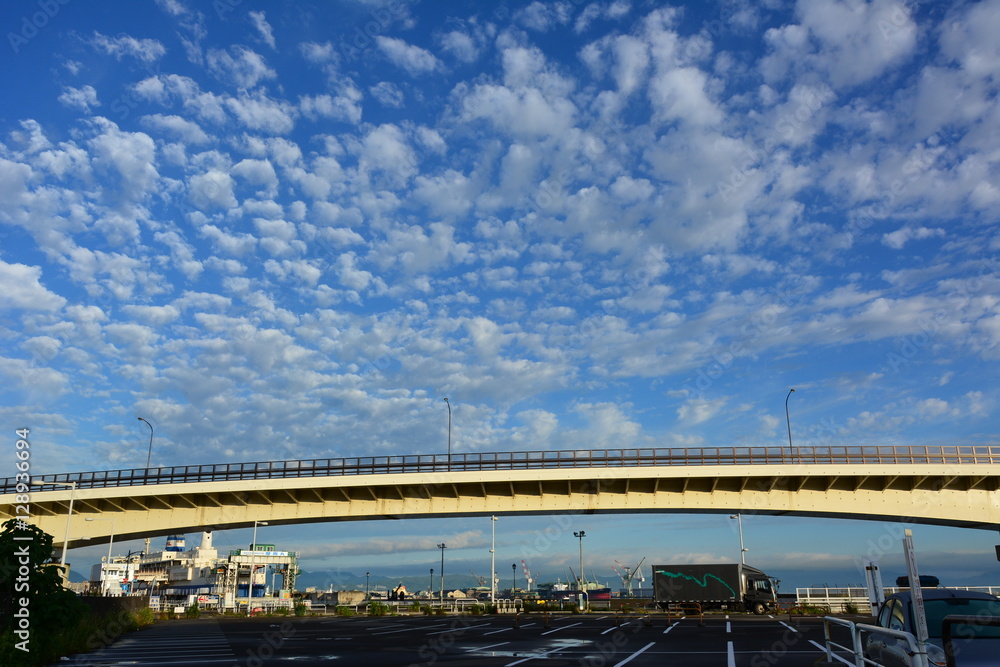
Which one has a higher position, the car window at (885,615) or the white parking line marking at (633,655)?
the car window at (885,615)

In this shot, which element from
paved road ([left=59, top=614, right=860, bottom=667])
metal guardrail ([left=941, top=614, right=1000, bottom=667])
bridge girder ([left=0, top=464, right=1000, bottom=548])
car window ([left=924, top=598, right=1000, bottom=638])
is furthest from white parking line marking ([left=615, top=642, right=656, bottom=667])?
bridge girder ([left=0, top=464, right=1000, bottom=548])

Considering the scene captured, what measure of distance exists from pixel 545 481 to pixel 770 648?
23.0 metres

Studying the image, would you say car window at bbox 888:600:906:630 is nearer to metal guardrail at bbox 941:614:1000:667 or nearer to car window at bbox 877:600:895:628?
car window at bbox 877:600:895:628

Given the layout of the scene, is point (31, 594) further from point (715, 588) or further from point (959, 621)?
point (715, 588)

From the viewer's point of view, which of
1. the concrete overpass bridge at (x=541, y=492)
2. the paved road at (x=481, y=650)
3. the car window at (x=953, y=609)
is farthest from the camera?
the concrete overpass bridge at (x=541, y=492)

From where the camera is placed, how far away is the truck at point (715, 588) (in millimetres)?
47750

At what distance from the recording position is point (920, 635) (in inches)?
236

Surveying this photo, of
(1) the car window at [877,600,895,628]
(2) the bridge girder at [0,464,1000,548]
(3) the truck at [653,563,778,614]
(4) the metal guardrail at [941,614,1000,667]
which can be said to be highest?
(2) the bridge girder at [0,464,1000,548]

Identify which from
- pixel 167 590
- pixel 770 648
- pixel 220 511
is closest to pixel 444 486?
pixel 220 511

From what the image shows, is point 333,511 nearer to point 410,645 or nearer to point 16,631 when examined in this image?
point 410,645

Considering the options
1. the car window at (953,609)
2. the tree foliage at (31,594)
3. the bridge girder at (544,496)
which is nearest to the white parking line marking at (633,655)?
the car window at (953,609)

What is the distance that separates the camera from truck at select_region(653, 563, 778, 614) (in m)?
47.8

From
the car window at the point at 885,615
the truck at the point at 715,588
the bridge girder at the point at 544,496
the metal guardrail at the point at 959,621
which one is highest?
the bridge girder at the point at 544,496

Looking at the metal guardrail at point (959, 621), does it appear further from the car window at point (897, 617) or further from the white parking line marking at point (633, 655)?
the white parking line marking at point (633, 655)
